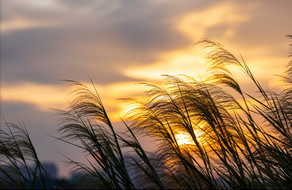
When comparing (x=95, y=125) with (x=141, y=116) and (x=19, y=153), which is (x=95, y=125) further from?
(x=19, y=153)

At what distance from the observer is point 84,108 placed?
347 cm

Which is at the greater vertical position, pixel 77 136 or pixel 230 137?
pixel 77 136

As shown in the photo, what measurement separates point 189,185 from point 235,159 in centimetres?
44

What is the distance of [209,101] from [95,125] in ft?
3.43

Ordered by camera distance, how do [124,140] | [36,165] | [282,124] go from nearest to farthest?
[124,140] < [36,165] < [282,124]

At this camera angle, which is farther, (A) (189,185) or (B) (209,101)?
(B) (209,101)

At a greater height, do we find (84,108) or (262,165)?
(84,108)

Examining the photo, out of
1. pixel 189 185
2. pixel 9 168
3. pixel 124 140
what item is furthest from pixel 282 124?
pixel 9 168

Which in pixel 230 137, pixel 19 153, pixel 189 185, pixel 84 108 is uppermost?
pixel 84 108

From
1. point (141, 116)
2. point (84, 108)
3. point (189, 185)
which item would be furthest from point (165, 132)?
point (84, 108)

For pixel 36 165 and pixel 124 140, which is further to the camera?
pixel 36 165

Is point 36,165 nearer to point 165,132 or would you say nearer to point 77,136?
point 77,136

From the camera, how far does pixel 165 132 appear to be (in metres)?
3.45

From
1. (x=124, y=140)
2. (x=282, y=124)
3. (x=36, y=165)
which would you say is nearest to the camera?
(x=124, y=140)
